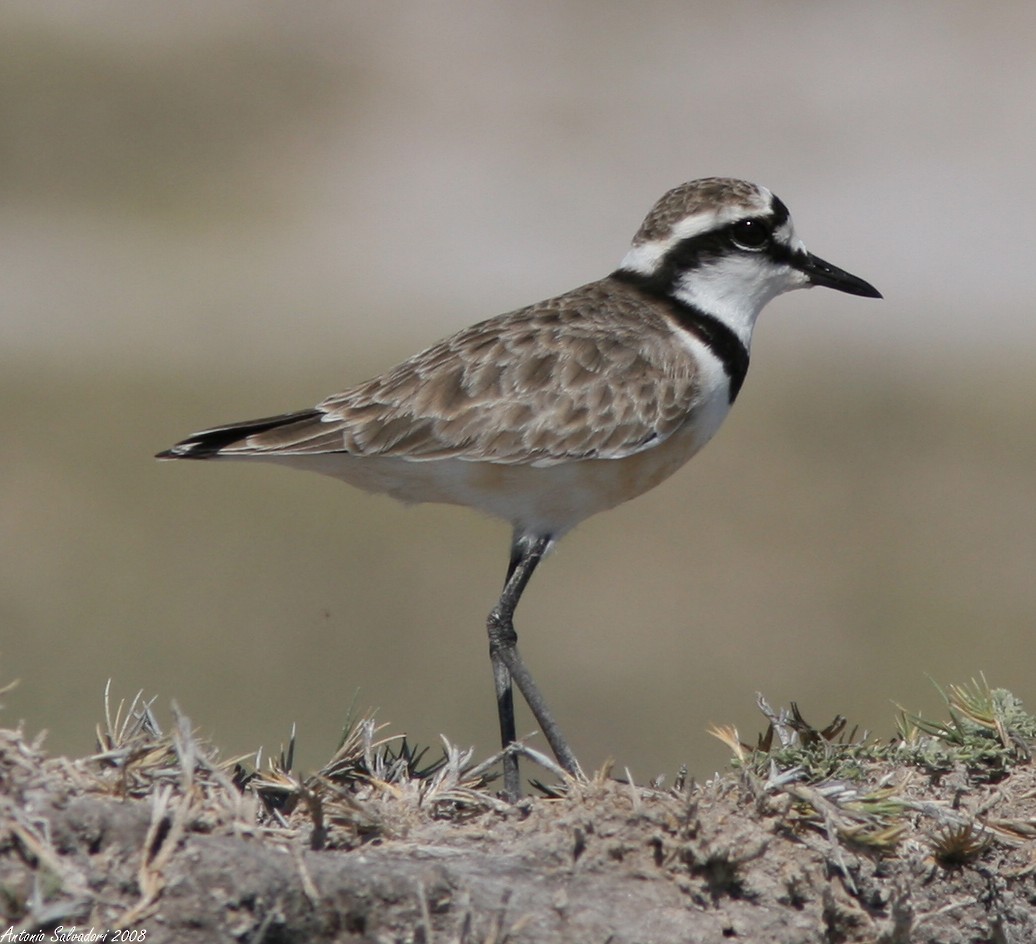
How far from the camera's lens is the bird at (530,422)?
5750mm

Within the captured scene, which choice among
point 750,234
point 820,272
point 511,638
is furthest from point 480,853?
point 820,272

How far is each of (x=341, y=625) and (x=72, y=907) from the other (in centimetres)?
947

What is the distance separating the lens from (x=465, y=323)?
19.9 m

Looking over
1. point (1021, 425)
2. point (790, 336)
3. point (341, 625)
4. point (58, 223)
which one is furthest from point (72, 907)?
point (58, 223)

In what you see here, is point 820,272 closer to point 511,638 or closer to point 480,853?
point 511,638

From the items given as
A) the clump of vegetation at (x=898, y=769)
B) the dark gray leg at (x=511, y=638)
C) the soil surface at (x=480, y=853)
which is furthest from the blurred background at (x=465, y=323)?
the soil surface at (x=480, y=853)

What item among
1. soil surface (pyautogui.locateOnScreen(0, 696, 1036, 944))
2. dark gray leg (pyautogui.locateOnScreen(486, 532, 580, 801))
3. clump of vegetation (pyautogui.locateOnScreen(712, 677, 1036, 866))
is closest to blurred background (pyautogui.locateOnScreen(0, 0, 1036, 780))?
dark gray leg (pyautogui.locateOnScreen(486, 532, 580, 801))

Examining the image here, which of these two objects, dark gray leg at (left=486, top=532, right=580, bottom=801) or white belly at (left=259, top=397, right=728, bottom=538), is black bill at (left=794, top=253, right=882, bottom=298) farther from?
dark gray leg at (left=486, top=532, right=580, bottom=801)

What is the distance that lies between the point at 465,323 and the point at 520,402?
1425 centimetres

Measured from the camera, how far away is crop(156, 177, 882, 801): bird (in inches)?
226

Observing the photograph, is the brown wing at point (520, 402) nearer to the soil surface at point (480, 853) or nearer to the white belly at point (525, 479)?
the white belly at point (525, 479)

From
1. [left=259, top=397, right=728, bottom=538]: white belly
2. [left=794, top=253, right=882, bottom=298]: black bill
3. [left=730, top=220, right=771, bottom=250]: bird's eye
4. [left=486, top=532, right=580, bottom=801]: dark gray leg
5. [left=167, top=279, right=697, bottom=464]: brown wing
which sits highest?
[left=730, top=220, right=771, bottom=250]: bird's eye

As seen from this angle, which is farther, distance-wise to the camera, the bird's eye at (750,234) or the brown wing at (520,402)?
the bird's eye at (750,234)

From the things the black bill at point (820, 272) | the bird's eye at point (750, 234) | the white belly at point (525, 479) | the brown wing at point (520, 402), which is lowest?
the white belly at point (525, 479)
